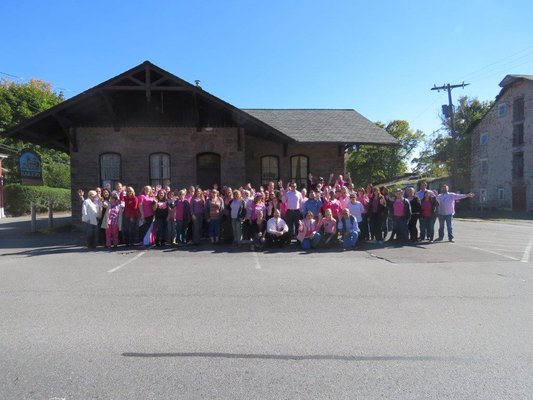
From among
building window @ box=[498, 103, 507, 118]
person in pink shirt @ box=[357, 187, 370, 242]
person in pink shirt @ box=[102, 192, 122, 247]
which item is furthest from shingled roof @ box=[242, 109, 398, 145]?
building window @ box=[498, 103, 507, 118]

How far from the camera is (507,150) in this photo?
39500 millimetres

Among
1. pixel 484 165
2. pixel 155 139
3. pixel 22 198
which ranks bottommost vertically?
pixel 22 198

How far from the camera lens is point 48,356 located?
13.7 feet

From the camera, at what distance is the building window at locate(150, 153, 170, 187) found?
673 inches

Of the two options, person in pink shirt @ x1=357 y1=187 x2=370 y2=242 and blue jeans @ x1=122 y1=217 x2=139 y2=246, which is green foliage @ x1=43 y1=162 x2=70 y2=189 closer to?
blue jeans @ x1=122 y1=217 x2=139 y2=246

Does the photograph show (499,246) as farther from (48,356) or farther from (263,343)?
(48,356)

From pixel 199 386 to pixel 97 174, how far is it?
47.9ft

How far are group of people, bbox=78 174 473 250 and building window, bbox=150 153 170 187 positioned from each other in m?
4.33

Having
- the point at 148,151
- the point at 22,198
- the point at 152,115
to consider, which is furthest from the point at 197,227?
the point at 22,198

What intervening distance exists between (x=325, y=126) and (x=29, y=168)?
1215 cm

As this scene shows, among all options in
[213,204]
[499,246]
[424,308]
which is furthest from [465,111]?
[424,308]

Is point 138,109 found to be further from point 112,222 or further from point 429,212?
point 429,212

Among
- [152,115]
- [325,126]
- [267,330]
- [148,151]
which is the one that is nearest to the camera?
[267,330]

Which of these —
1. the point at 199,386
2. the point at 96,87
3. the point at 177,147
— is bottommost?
the point at 199,386
